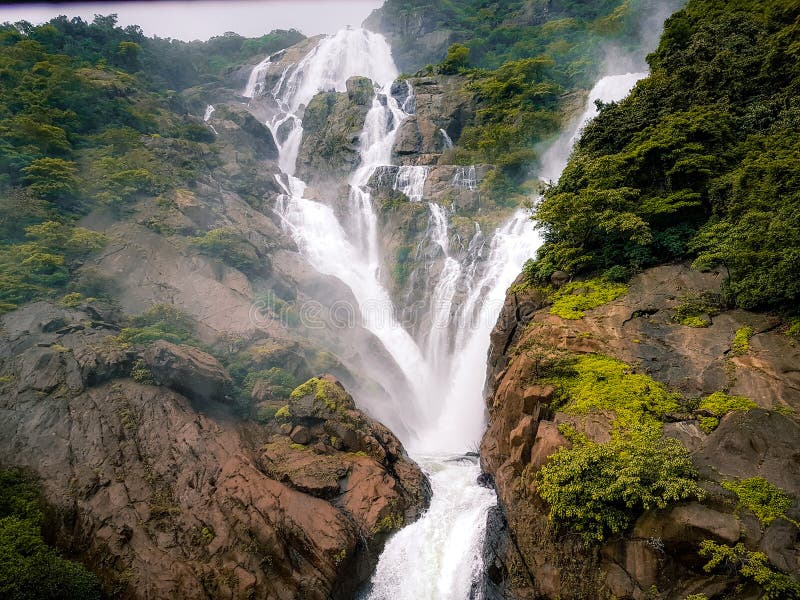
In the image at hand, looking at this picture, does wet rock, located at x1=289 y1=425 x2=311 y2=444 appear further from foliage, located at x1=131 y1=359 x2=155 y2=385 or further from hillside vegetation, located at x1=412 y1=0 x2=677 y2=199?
hillside vegetation, located at x1=412 y1=0 x2=677 y2=199

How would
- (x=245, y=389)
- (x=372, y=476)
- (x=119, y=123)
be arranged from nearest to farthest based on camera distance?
(x=372, y=476) → (x=245, y=389) → (x=119, y=123)

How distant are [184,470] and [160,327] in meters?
7.38

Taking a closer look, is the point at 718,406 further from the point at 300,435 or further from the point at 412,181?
the point at 412,181

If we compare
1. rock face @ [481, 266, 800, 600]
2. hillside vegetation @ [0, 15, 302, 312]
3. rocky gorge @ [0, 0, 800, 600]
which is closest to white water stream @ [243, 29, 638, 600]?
rocky gorge @ [0, 0, 800, 600]

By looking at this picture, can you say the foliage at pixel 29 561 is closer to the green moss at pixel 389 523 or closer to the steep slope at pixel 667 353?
the green moss at pixel 389 523

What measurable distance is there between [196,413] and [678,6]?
183 ft

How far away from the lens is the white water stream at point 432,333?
13.2 m

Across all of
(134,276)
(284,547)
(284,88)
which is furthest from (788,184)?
(284,88)

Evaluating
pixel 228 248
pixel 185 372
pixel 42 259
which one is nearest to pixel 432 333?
pixel 228 248

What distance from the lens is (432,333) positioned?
2831 centimetres

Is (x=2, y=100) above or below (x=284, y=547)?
above

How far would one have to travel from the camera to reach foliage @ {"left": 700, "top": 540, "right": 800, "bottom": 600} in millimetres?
7090

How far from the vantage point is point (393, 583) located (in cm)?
1290

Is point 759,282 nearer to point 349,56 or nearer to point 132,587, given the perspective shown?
point 132,587
